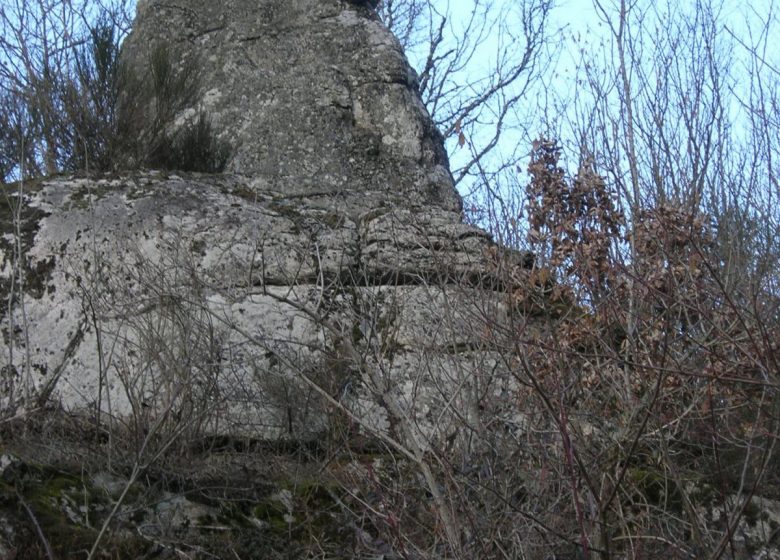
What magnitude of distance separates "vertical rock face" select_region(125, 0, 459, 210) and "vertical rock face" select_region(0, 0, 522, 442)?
0.01m

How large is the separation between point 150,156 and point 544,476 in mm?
3538

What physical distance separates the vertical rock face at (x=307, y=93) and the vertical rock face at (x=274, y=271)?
14mm

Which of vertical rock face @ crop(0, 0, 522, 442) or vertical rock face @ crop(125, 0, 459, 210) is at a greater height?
vertical rock face @ crop(125, 0, 459, 210)

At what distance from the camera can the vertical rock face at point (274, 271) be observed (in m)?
4.21

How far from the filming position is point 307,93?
21.8 feet

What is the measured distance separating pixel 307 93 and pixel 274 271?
75.9 inches

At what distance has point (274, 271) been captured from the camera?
5.10 m

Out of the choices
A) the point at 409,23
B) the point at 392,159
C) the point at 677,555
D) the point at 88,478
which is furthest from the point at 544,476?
the point at 409,23

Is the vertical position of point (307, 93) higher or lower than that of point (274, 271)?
higher

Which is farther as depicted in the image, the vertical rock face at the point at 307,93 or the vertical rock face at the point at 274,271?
the vertical rock face at the point at 307,93

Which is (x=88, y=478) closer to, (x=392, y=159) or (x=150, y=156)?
(x=150, y=156)

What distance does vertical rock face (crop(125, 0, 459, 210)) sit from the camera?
6.37 meters

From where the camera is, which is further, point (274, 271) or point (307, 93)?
point (307, 93)

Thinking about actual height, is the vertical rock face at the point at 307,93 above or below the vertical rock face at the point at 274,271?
above
